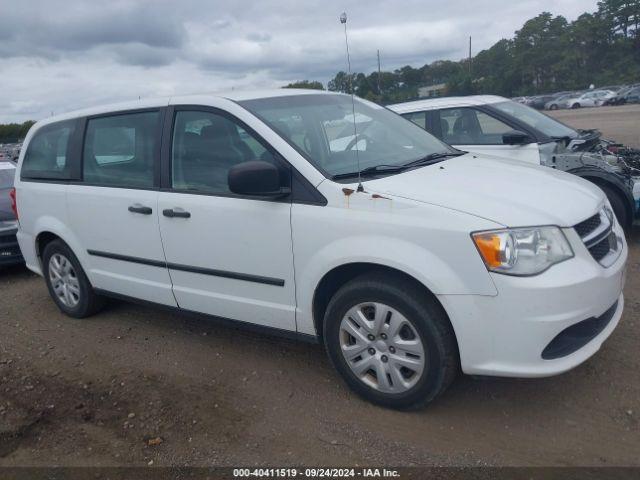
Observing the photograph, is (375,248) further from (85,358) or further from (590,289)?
(85,358)

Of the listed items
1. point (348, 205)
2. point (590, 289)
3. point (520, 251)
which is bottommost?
point (590, 289)

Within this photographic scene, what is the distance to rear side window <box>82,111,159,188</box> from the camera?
4.25 m

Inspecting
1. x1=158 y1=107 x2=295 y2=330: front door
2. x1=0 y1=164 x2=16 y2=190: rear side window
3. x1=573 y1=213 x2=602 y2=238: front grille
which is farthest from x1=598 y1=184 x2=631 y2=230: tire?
x1=0 y1=164 x2=16 y2=190: rear side window

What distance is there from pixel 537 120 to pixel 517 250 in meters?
4.60

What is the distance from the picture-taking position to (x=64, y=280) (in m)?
5.28

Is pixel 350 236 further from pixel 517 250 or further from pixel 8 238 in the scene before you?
pixel 8 238

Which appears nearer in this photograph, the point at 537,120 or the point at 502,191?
the point at 502,191

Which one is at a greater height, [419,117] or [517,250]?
[419,117]

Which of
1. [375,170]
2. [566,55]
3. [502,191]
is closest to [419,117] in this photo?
[375,170]

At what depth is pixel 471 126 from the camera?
6895 mm

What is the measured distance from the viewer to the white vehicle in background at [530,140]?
6172 millimetres

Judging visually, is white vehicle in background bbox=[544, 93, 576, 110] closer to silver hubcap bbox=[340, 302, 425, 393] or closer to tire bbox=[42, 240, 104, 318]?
tire bbox=[42, 240, 104, 318]

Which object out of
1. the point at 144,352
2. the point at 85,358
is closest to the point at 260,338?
the point at 144,352

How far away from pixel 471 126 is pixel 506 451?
4656mm
